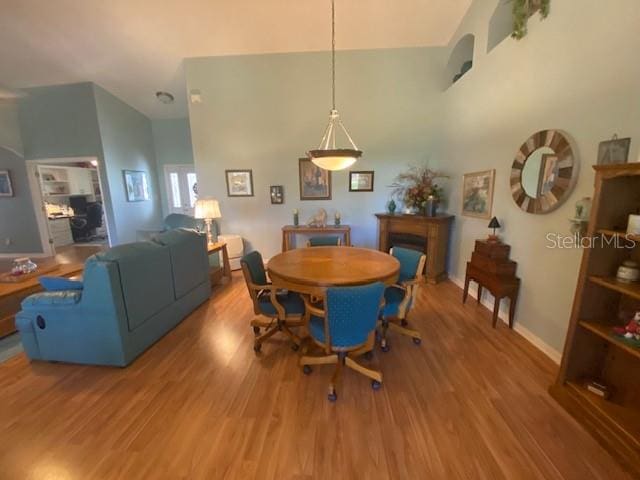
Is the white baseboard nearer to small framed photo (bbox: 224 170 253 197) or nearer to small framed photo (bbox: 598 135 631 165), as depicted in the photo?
small framed photo (bbox: 598 135 631 165)

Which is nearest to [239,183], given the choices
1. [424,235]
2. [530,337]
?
[424,235]

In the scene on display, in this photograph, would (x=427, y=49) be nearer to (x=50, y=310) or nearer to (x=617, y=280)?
(x=617, y=280)

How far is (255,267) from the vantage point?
2650 mm

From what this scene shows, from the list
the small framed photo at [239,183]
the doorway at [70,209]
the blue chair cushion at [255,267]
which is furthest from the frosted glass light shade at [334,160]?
the doorway at [70,209]

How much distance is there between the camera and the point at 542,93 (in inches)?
98.7

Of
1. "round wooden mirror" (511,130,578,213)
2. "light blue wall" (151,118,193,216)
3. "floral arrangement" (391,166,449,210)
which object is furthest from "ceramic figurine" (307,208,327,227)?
"light blue wall" (151,118,193,216)

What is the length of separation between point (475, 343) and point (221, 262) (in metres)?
3.84

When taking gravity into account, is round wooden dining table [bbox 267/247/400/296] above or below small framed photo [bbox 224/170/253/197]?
below

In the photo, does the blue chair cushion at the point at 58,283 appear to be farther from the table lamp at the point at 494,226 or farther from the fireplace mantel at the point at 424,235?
the table lamp at the point at 494,226

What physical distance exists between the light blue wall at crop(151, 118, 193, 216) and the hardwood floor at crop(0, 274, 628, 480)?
218 inches

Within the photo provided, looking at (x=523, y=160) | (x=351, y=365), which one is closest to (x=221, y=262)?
(x=351, y=365)

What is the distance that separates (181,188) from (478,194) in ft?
22.2

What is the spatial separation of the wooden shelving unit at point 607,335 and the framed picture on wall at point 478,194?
169 centimetres

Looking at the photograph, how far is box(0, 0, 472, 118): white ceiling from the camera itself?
12.4 ft
